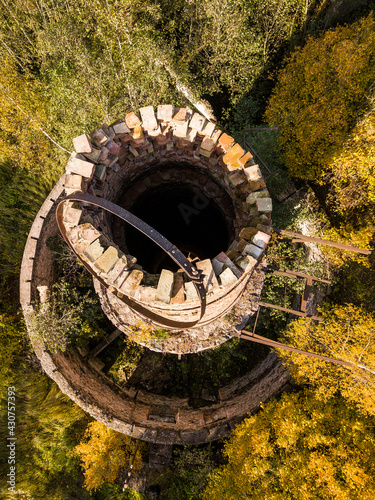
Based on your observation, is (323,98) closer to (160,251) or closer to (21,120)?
(160,251)

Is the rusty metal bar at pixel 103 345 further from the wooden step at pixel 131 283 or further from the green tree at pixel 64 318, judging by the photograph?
the wooden step at pixel 131 283

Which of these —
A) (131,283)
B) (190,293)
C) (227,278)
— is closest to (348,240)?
(227,278)

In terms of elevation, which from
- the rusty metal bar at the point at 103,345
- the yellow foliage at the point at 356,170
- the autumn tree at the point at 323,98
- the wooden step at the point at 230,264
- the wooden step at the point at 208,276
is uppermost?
the autumn tree at the point at 323,98

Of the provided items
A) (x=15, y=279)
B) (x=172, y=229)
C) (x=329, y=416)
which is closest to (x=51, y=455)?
(x=15, y=279)

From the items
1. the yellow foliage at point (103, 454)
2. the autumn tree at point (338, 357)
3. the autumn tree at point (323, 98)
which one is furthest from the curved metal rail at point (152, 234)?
the autumn tree at point (323, 98)

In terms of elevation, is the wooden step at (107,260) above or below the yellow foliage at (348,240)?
below

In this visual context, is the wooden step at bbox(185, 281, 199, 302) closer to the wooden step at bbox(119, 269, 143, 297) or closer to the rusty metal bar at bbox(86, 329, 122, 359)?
the wooden step at bbox(119, 269, 143, 297)
